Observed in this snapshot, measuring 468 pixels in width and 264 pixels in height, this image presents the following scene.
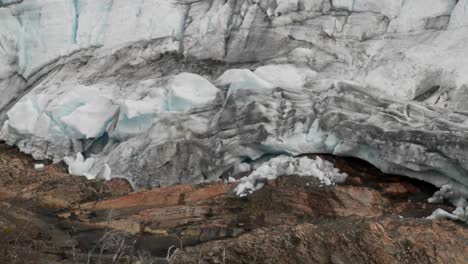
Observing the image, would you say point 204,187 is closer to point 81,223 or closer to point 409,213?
point 81,223

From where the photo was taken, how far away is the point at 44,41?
1493cm

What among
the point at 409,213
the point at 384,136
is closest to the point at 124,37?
the point at 384,136

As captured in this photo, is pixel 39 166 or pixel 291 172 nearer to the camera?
pixel 291 172

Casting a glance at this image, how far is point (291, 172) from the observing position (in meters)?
9.06

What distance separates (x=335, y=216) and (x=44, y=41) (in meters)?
10.0

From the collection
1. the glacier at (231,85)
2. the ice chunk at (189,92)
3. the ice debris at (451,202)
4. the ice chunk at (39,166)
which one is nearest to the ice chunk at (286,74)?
the glacier at (231,85)

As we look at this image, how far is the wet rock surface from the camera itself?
19.2 ft

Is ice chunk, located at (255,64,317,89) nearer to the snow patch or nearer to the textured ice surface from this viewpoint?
the textured ice surface

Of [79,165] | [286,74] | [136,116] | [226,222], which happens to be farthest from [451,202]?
[79,165]

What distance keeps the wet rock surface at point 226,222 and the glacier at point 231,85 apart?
68 cm

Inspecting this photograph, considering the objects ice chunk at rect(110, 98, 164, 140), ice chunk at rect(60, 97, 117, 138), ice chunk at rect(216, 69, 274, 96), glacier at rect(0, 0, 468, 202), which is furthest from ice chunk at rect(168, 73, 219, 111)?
ice chunk at rect(60, 97, 117, 138)

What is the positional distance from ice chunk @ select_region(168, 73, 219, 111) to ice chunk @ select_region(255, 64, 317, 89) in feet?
3.42

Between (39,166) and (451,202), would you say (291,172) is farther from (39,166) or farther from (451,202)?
(39,166)

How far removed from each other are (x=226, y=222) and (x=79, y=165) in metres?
4.43
